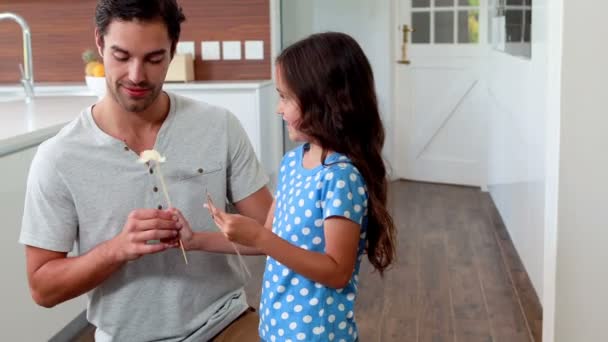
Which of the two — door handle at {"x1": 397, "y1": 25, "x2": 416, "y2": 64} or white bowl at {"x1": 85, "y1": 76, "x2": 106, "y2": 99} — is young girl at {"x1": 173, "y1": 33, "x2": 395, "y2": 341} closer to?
white bowl at {"x1": 85, "y1": 76, "x2": 106, "y2": 99}

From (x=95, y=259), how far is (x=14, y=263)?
1.15 m

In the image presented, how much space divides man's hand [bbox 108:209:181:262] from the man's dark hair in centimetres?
38

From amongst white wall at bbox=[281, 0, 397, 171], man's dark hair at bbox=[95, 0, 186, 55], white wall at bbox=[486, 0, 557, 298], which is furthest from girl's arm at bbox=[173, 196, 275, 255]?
white wall at bbox=[281, 0, 397, 171]

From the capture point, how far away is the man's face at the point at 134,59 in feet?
4.95

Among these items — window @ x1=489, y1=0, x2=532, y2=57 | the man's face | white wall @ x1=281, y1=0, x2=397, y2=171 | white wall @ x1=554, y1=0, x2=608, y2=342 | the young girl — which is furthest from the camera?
white wall @ x1=281, y1=0, x2=397, y2=171

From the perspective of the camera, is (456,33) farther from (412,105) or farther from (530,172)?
(530,172)

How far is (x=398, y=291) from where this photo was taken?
3740 millimetres

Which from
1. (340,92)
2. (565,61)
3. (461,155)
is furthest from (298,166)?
(461,155)

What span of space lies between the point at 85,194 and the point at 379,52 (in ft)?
16.4

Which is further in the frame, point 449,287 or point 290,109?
point 449,287

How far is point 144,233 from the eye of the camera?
54.1 inches

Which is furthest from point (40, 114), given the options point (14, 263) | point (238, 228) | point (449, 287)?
point (449, 287)

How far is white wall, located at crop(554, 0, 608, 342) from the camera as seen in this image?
7.84 feet

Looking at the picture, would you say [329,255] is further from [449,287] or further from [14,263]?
[449,287]
